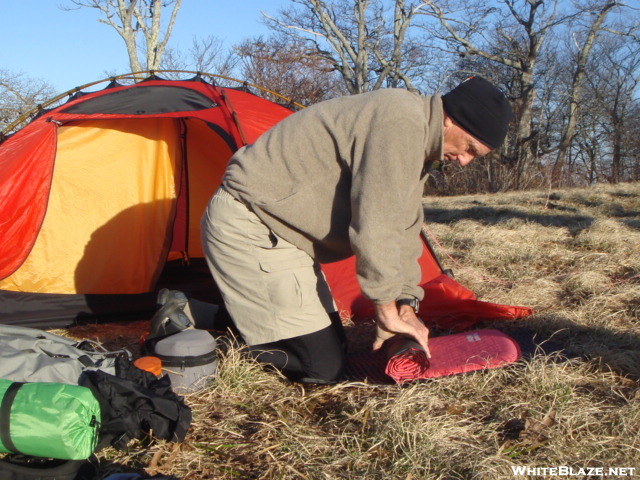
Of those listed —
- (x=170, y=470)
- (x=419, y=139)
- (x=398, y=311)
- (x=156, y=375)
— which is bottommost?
(x=170, y=470)

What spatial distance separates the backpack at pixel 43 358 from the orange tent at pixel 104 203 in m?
1.31

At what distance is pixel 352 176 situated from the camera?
209cm

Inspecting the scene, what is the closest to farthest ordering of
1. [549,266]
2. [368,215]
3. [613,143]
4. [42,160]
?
1. [368,215]
2. [42,160]
3. [549,266]
4. [613,143]

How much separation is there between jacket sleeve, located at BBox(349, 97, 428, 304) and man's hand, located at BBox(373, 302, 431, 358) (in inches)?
3.6

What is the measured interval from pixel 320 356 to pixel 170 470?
32.5 inches

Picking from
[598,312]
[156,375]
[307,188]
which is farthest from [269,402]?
[598,312]

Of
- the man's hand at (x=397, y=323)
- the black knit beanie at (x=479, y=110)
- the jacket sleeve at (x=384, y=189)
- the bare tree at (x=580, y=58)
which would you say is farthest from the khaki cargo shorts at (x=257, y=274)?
the bare tree at (x=580, y=58)

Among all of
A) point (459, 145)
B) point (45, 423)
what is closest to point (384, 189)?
point (459, 145)

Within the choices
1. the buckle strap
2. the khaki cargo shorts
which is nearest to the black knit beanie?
the khaki cargo shorts

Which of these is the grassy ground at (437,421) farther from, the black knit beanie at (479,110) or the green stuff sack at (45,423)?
the black knit beanie at (479,110)

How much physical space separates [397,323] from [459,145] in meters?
0.72

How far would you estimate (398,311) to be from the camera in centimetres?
239

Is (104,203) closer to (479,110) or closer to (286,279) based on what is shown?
(286,279)

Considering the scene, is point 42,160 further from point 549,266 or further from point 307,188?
point 549,266
